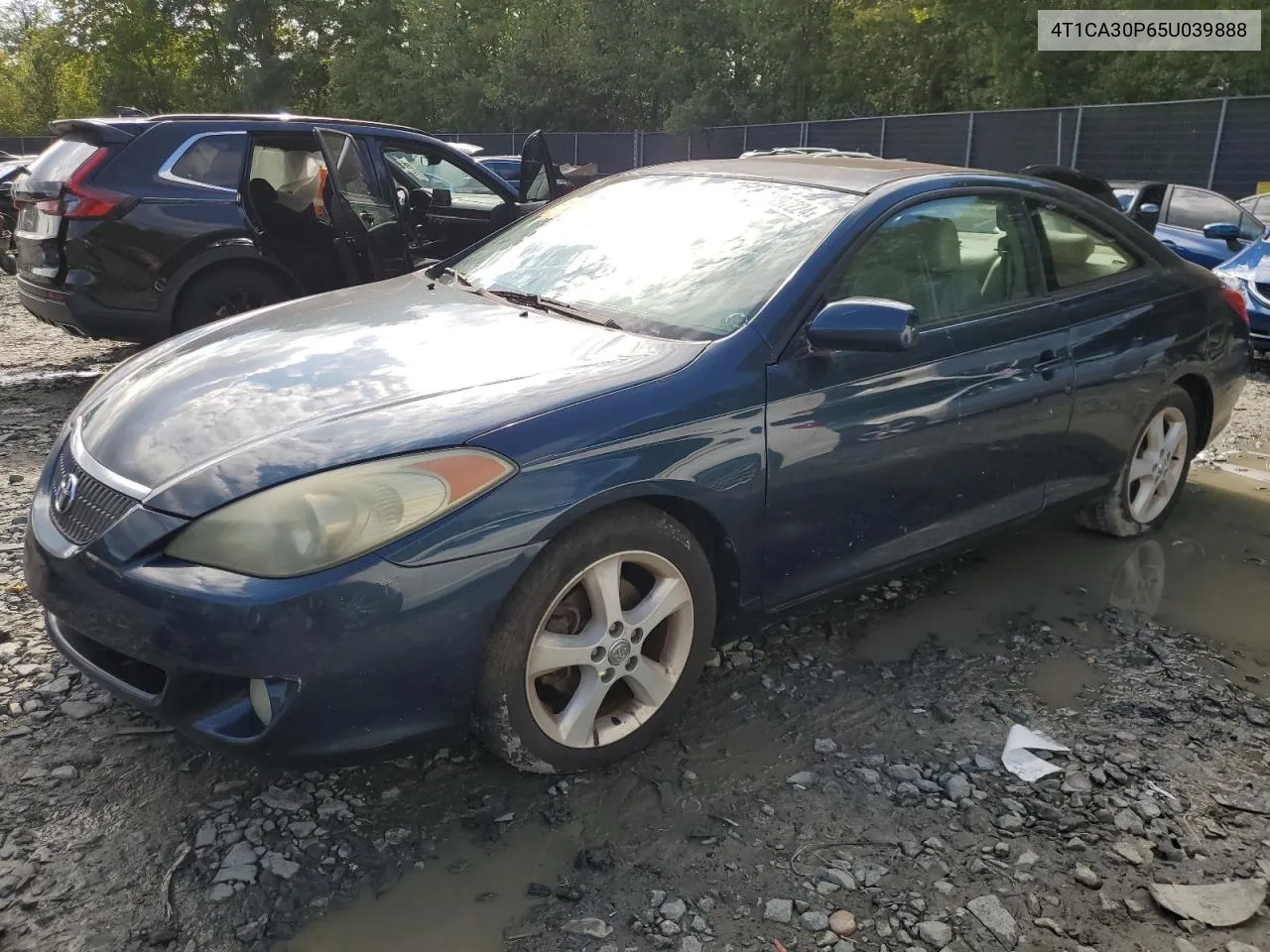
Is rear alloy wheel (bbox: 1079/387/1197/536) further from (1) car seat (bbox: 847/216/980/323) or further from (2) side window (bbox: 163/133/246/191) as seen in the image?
(2) side window (bbox: 163/133/246/191)

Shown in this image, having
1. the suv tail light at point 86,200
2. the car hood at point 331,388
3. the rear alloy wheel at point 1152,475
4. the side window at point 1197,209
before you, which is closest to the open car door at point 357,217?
the suv tail light at point 86,200

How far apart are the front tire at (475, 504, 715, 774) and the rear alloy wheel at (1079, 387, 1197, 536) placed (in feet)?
7.86

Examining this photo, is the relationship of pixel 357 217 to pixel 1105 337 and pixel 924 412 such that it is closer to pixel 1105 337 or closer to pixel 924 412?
pixel 924 412

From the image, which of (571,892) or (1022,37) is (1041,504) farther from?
(1022,37)

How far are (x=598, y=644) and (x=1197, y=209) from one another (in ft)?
33.0

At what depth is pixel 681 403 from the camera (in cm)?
258

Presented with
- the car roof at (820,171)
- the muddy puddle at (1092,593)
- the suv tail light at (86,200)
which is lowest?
the muddy puddle at (1092,593)

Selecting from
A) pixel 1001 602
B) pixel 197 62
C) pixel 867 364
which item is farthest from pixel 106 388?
pixel 197 62

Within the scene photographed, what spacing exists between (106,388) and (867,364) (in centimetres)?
226

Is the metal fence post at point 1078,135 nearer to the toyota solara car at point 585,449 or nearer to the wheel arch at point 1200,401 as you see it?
the wheel arch at point 1200,401

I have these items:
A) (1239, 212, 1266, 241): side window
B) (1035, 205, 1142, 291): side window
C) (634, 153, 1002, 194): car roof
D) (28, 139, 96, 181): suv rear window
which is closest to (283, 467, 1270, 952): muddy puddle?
(1035, 205, 1142, 291): side window

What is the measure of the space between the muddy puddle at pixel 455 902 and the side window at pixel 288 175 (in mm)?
4931

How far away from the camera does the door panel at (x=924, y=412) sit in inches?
112

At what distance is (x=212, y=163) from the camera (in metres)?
6.21
